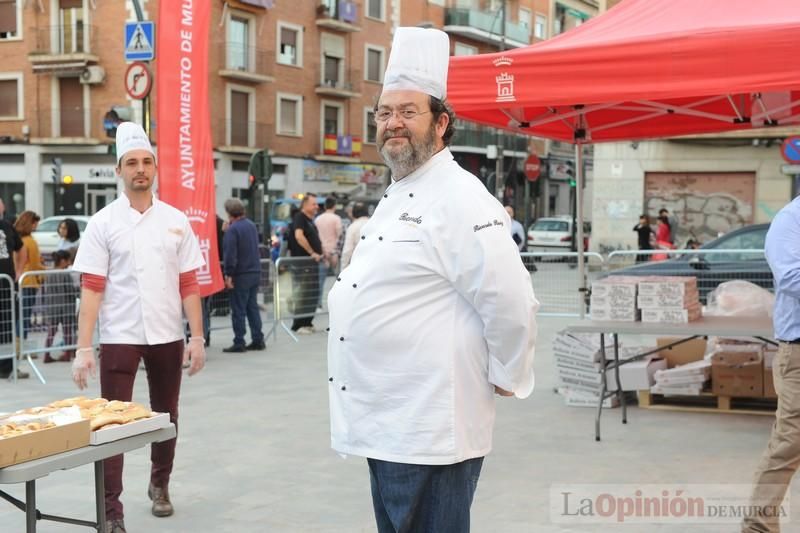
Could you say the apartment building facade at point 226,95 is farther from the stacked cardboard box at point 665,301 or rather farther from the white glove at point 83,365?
the white glove at point 83,365

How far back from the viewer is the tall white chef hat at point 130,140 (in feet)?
16.3

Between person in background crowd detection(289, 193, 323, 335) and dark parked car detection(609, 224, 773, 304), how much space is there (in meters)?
4.10

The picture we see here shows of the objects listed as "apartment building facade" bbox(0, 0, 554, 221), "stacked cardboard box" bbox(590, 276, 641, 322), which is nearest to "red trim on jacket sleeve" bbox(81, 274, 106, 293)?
"stacked cardboard box" bbox(590, 276, 641, 322)

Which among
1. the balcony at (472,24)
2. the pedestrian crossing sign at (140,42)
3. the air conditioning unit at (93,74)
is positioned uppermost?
the balcony at (472,24)

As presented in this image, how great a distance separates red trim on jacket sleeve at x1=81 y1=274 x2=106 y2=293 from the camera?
493 cm

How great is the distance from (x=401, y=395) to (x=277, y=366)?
8.13 m

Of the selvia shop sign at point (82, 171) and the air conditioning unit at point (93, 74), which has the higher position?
the air conditioning unit at point (93, 74)

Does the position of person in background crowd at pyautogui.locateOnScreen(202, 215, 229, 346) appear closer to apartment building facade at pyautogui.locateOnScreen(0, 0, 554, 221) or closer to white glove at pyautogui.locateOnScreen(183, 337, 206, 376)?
white glove at pyautogui.locateOnScreen(183, 337, 206, 376)

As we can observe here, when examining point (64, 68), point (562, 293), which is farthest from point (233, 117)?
point (562, 293)

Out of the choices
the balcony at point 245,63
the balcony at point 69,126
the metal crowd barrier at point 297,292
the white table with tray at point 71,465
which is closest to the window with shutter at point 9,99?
the balcony at point 69,126

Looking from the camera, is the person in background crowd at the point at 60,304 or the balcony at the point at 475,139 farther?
the balcony at the point at 475,139

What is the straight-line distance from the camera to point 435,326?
292cm

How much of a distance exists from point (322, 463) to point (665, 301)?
2829mm

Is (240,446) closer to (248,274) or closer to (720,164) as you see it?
(248,274)
